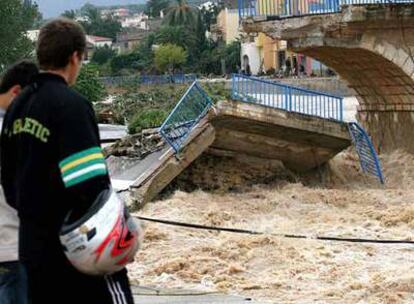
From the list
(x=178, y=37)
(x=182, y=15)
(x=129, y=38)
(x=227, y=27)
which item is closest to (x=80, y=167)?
(x=178, y=37)

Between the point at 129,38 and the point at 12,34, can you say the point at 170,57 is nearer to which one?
the point at 12,34

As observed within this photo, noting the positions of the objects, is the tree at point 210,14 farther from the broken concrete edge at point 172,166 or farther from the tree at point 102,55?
the broken concrete edge at point 172,166

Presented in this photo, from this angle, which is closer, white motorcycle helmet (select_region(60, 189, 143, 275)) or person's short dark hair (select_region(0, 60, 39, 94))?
white motorcycle helmet (select_region(60, 189, 143, 275))

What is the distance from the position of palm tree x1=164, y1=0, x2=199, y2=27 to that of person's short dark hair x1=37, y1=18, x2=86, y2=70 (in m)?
97.7

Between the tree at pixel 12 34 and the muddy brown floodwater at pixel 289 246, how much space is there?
1968 cm

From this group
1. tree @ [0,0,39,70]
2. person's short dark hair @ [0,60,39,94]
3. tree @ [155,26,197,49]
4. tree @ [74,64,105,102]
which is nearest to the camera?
person's short dark hair @ [0,60,39,94]

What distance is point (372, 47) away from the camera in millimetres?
19031

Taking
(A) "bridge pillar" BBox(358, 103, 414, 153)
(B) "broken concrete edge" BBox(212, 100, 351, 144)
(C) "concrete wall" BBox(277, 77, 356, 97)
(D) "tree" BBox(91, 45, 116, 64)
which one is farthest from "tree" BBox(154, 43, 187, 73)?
(B) "broken concrete edge" BBox(212, 100, 351, 144)

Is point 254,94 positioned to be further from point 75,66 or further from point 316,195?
point 75,66

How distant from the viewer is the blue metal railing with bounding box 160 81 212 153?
54.3 feet

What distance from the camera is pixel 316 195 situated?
16922 mm

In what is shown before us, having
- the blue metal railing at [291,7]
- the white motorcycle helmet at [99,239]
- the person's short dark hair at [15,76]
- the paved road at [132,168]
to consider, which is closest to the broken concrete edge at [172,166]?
the paved road at [132,168]

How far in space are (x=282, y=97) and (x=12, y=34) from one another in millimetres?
20716

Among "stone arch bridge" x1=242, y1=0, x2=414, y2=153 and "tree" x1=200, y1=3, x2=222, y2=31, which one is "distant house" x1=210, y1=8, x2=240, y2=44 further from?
"stone arch bridge" x1=242, y1=0, x2=414, y2=153
